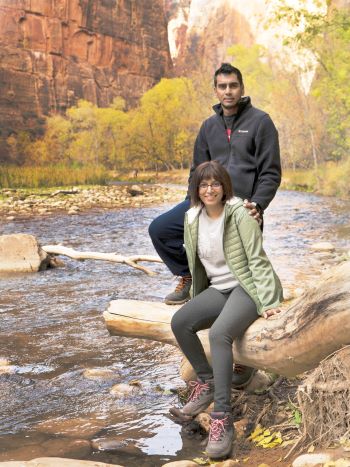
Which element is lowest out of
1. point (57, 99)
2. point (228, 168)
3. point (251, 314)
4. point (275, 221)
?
point (275, 221)

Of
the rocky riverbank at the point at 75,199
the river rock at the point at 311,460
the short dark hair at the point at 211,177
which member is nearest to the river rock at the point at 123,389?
the short dark hair at the point at 211,177

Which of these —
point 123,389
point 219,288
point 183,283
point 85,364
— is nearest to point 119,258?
point 85,364

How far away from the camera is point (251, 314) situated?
10.0 feet

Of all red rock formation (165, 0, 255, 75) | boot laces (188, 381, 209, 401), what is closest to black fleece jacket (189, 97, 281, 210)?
boot laces (188, 381, 209, 401)

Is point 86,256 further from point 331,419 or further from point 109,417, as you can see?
point 331,419

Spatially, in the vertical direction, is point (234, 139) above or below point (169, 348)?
above

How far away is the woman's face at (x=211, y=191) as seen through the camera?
3107mm

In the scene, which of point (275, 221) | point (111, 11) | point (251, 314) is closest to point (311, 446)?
point (251, 314)

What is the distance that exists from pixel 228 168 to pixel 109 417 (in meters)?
1.59

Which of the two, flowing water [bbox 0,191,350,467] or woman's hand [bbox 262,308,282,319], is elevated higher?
woman's hand [bbox 262,308,282,319]

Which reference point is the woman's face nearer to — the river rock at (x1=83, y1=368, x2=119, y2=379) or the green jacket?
the green jacket

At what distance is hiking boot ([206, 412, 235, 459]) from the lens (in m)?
2.91

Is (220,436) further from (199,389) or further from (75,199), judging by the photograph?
(75,199)

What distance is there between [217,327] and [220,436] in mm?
505
